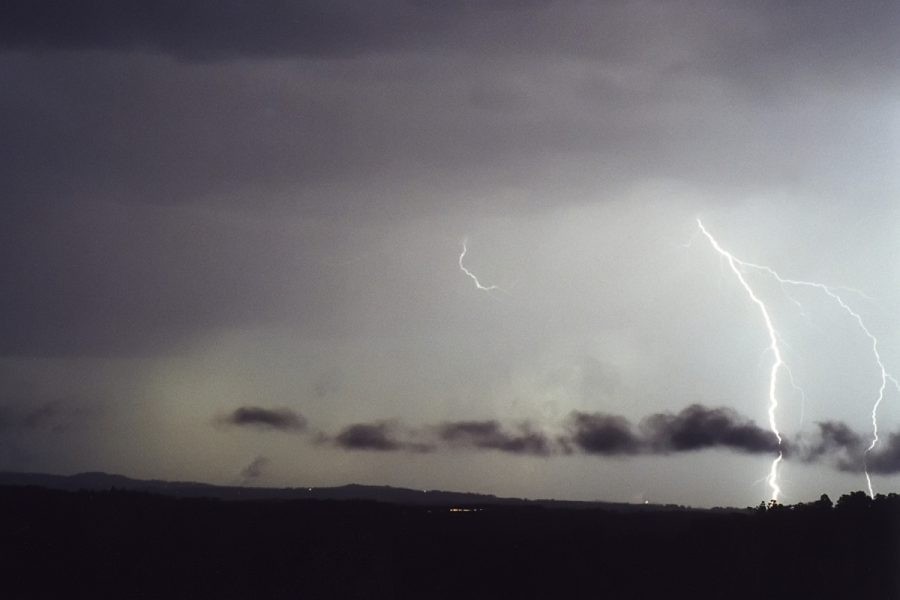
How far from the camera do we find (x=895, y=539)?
202ft

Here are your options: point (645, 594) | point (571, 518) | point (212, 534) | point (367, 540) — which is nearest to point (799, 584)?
point (645, 594)

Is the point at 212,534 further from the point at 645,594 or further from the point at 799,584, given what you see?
the point at 799,584

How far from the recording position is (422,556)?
66.5 m

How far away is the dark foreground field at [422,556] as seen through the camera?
5709cm

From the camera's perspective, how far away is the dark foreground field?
187ft

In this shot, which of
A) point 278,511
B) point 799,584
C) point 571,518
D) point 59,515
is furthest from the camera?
point 571,518

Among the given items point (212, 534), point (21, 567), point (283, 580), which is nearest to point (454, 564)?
point (283, 580)

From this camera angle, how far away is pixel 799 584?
56.5 meters

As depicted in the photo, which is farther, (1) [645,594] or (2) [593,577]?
(2) [593,577]

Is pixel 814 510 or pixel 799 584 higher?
pixel 814 510

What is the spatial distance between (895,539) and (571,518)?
41.9 meters

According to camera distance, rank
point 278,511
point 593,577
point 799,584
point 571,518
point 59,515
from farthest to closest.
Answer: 1. point 571,518
2. point 278,511
3. point 59,515
4. point 593,577
5. point 799,584

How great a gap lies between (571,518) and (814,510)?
1191 inches

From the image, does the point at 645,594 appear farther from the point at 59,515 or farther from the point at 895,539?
the point at 59,515
